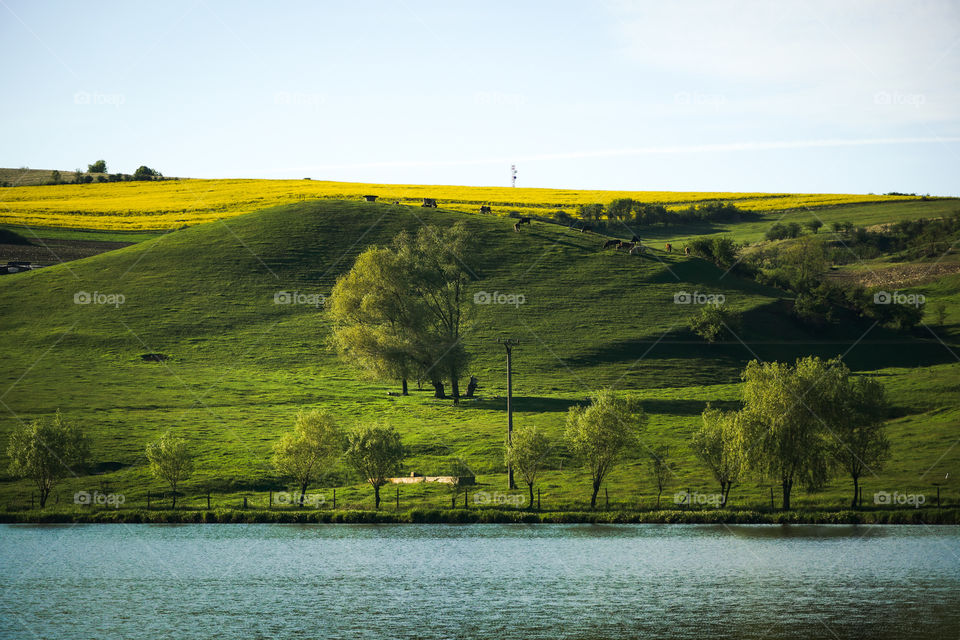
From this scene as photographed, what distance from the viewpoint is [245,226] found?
151 m

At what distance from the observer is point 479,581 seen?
1726 inches

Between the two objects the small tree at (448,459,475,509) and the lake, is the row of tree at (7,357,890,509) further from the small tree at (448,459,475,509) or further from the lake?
the lake

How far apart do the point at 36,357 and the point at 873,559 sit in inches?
3597

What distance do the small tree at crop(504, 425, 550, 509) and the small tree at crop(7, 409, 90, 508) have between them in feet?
110

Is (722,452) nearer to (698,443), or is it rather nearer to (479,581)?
(698,443)

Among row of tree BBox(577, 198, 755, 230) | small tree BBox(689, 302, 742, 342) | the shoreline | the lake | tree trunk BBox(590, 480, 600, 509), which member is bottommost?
the lake

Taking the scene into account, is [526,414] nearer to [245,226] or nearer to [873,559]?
[873,559]

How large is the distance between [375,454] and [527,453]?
11.2m

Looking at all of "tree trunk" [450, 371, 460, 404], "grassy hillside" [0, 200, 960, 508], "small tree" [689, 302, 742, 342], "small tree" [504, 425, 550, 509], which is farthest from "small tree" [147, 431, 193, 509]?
"small tree" [689, 302, 742, 342]

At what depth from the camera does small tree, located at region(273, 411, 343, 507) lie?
6800cm

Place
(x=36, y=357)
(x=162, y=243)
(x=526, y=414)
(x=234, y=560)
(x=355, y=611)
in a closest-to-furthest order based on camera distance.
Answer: (x=355, y=611) < (x=234, y=560) < (x=526, y=414) < (x=36, y=357) < (x=162, y=243)

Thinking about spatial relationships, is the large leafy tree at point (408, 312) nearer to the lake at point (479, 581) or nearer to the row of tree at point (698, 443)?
the row of tree at point (698, 443)

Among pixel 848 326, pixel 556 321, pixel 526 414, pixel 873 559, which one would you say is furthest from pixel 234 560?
pixel 848 326

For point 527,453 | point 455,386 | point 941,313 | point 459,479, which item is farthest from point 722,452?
point 941,313
